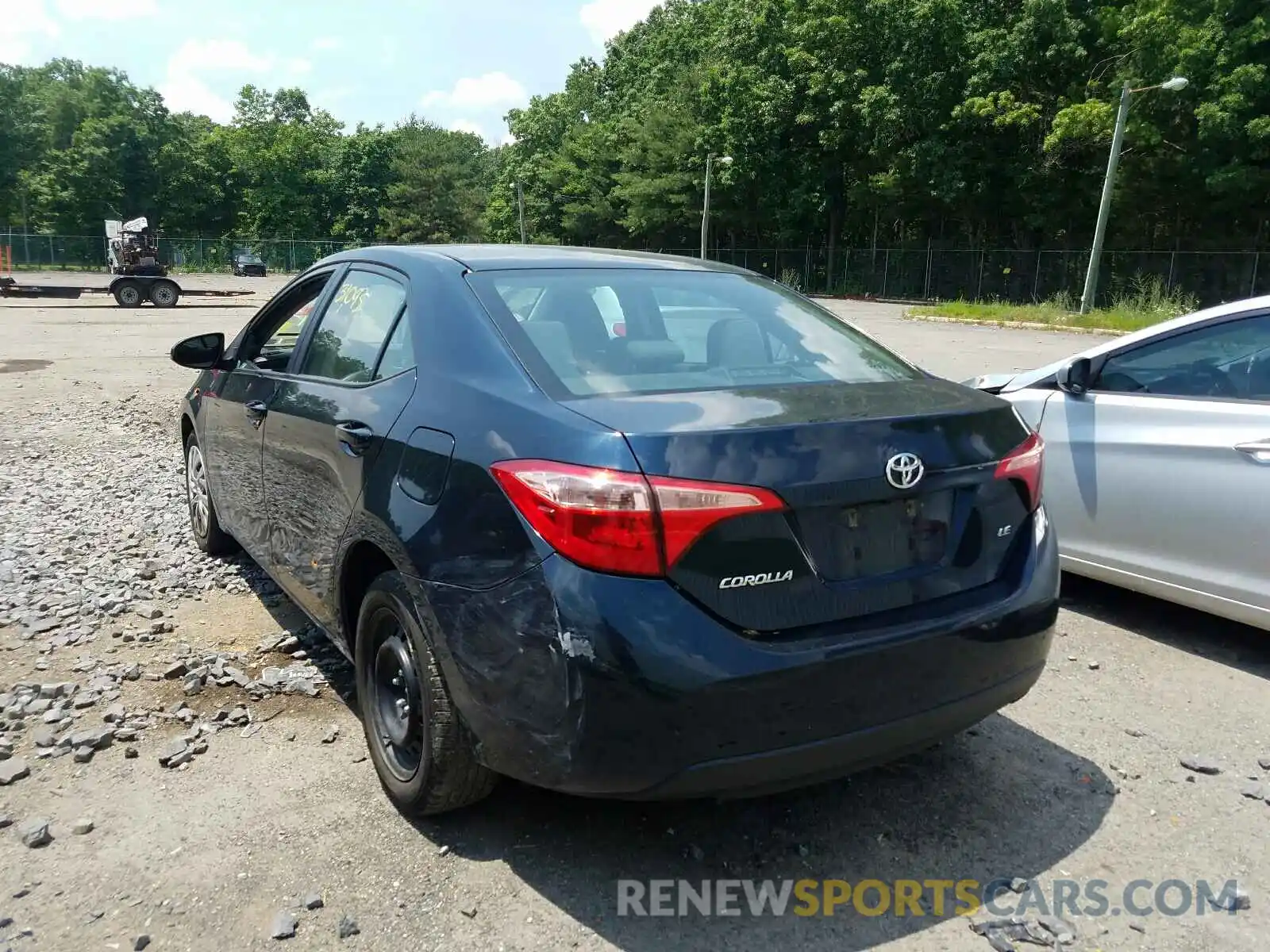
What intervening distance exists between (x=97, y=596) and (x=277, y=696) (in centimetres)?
161

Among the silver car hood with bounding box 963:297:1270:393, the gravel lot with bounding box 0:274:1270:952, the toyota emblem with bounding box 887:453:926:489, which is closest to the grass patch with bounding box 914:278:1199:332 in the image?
the silver car hood with bounding box 963:297:1270:393

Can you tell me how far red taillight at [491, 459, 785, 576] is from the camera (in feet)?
7.31

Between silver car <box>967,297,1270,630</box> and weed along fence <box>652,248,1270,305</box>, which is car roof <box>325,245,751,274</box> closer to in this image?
silver car <box>967,297,1270,630</box>

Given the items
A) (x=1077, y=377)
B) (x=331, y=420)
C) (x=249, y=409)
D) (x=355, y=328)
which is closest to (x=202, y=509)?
(x=249, y=409)

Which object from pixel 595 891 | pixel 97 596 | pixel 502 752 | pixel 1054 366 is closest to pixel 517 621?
pixel 502 752

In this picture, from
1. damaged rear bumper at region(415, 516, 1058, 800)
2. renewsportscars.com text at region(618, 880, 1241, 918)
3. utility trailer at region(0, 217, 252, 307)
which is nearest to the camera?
damaged rear bumper at region(415, 516, 1058, 800)

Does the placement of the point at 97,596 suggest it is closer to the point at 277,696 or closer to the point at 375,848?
the point at 277,696

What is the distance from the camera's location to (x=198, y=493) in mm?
5402

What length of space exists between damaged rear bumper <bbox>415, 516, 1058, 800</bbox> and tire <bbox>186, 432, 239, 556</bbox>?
3.09m

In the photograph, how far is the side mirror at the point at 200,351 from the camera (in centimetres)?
459

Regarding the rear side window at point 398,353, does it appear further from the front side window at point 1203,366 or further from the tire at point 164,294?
the tire at point 164,294

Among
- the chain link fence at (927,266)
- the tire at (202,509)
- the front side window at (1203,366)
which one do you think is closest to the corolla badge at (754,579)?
the front side window at (1203,366)

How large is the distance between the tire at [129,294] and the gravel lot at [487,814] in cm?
2803

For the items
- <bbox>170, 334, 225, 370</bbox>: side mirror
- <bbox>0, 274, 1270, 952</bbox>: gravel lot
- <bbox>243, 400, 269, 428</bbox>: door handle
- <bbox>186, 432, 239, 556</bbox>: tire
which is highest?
<bbox>170, 334, 225, 370</bbox>: side mirror
